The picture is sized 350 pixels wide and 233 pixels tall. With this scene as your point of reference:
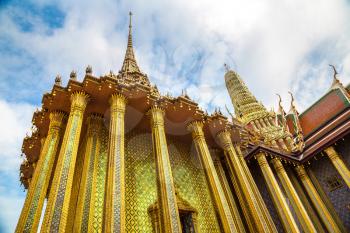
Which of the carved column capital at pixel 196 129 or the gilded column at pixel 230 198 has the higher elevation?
the carved column capital at pixel 196 129

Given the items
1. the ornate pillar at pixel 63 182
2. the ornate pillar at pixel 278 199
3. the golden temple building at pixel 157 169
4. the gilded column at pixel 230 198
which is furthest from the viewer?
the ornate pillar at pixel 278 199

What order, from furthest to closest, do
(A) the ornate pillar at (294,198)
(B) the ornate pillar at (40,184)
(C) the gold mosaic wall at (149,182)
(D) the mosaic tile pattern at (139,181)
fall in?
(A) the ornate pillar at (294,198)
(C) the gold mosaic wall at (149,182)
(D) the mosaic tile pattern at (139,181)
(B) the ornate pillar at (40,184)

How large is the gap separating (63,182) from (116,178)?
120cm

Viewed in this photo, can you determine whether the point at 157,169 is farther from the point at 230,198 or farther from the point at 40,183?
the point at 230,198

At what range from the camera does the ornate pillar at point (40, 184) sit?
602 centimetres

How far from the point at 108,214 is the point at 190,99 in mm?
5513

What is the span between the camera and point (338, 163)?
12266mm

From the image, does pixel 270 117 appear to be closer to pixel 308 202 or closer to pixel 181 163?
pixel 308 202

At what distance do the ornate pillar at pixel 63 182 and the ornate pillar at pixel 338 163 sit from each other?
1196 centimetres

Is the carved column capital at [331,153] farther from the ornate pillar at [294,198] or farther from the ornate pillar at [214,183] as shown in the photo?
the ornate pillar at [214,183]

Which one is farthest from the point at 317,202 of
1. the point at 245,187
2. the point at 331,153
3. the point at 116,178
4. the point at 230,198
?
the point at 116,178

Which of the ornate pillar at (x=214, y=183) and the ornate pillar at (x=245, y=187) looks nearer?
the ornate pillar at (x=214, y=183)

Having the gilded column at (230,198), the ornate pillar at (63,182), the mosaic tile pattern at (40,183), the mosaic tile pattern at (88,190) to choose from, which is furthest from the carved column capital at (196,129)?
the mosaic tile pattern at (40,183)

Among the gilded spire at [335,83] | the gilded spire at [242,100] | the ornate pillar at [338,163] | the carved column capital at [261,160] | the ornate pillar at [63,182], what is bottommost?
the ornate pillar at [63,182]
